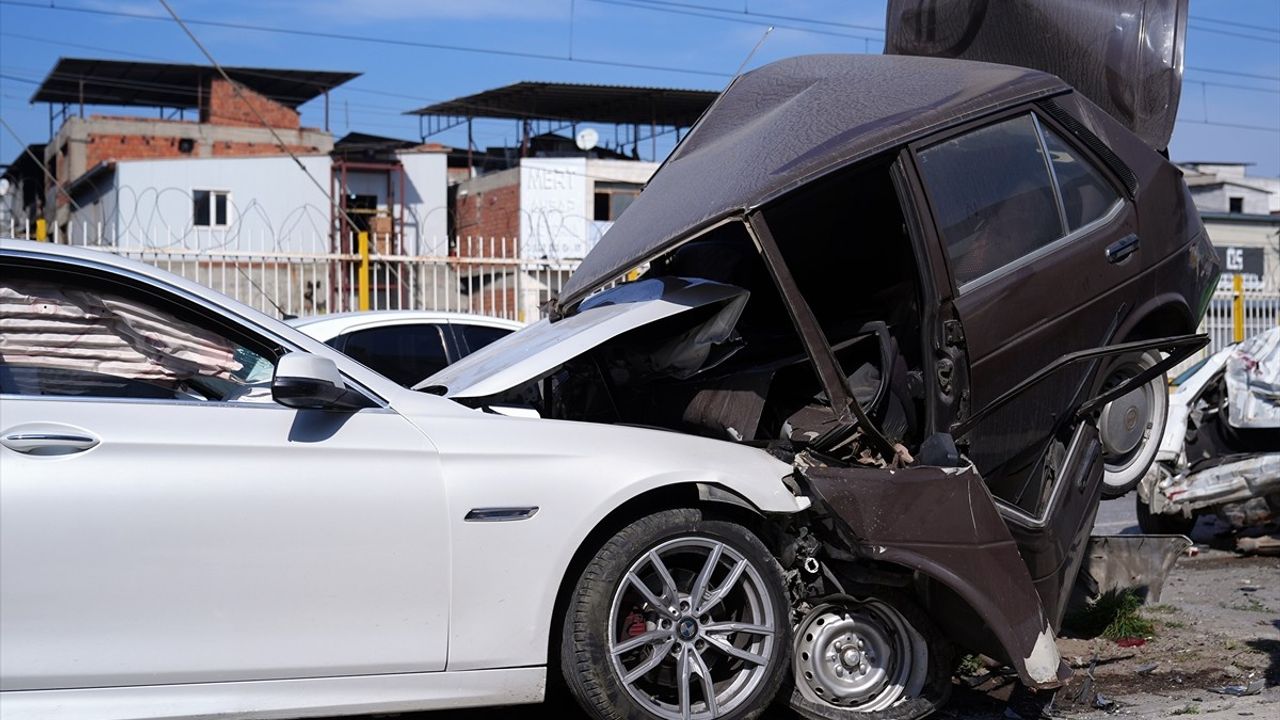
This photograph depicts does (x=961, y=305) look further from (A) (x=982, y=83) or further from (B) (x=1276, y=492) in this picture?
(B) (x=1276, y=492)

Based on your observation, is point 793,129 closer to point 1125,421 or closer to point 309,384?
point 309,384

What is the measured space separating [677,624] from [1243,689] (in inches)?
95.2

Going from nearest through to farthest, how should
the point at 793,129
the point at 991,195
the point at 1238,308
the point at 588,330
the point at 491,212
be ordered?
the point at 588,330
the point at 793,129
the point at 991,195
the point at 1238,308
the point at 491,212

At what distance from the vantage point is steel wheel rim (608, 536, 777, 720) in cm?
390

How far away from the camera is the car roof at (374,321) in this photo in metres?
8.62

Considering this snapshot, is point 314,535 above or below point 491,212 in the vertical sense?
below

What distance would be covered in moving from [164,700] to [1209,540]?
7479 millimetres

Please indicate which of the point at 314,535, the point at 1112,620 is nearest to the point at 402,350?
the point at 1112,620

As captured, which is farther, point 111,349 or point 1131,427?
point 1131,427

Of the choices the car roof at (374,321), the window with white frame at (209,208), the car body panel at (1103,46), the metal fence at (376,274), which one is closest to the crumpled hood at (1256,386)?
the car body panel at (1103,46)

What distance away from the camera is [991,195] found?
480cm

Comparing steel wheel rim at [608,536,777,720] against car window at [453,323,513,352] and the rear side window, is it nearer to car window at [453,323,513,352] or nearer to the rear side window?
the rear side window

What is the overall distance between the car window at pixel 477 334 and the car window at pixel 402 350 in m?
0.19

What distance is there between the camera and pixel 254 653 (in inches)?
138
